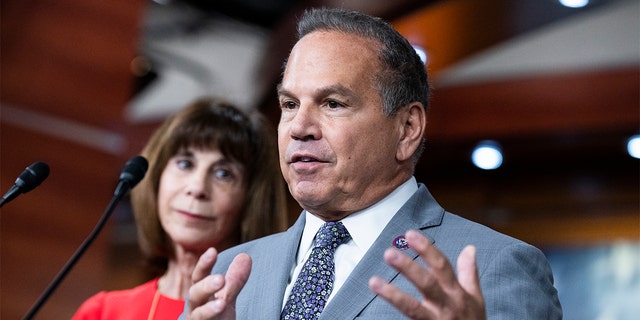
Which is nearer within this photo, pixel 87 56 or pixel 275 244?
pixel 275 244

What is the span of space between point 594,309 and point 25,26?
4399 millimetres

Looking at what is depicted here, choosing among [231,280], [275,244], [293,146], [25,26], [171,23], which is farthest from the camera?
[171,23]

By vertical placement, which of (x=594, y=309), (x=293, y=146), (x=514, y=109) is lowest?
(x=293, y=146)

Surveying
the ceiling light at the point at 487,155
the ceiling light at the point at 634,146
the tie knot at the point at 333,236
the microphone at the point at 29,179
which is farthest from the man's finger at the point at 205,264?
the ceiling light at the point at 487,155

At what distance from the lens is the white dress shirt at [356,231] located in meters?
1.96

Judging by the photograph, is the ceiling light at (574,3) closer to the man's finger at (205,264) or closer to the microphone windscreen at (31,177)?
the microphone windscreen at (31,177)

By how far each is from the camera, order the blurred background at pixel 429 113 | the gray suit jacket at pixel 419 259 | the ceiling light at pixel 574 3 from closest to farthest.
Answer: the gray suit jacket at pixel 419 259 → the blurred background at pixel 429 113 → the ceiling light at pixel 574 3

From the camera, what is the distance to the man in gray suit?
1809 millimetres

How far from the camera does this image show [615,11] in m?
6.81

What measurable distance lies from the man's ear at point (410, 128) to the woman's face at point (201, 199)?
35.8 inches

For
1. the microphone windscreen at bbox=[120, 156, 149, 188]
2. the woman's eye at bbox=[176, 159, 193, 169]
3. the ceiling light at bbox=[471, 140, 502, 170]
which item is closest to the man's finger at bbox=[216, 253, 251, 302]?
the microphone windscreen at bbox=[120, 156, 149, 188]

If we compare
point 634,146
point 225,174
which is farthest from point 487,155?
point 225,174

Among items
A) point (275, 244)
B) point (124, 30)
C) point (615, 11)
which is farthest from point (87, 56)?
point (615, 11)

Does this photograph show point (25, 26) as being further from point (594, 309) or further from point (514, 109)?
point (594, 309)
